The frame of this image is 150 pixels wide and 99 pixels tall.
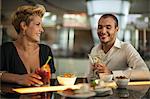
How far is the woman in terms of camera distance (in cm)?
182

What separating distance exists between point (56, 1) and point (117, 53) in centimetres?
256

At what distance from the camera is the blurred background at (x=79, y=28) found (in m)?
4.42

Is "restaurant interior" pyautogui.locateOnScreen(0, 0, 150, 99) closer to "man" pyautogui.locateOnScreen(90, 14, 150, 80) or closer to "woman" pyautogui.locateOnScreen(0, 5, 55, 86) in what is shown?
"man" pyautogui.locateOnScreen(90, 14, 150, 80)

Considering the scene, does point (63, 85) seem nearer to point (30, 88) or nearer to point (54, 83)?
point (54, 83)

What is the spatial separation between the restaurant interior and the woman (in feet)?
8.02

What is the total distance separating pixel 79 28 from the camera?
4930mm

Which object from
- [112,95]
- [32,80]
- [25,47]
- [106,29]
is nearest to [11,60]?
[25,47]

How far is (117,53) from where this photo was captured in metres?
2.01

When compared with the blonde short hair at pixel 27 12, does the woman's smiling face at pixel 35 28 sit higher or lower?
lower

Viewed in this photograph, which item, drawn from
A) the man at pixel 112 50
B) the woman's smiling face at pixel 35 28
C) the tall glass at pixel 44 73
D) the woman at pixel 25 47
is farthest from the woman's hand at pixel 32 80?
the man at pixel 112 50

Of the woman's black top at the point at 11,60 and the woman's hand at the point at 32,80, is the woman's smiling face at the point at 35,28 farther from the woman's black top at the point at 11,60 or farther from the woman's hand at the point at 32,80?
the woman's hand at the point at 32,80

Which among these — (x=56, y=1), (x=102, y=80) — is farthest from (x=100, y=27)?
(x=56, y=1)

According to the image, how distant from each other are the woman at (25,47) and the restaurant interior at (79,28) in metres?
2.44

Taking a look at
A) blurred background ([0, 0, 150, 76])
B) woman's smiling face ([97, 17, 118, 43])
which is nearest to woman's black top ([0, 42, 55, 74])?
woman's smiling face ([97, 17, 118, 43])
